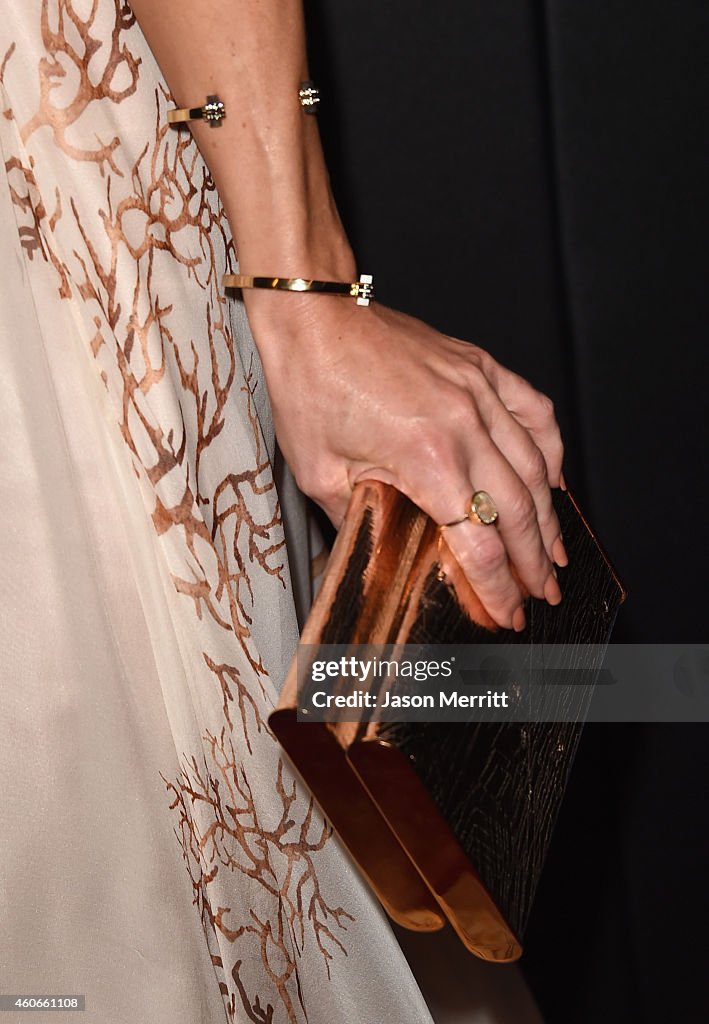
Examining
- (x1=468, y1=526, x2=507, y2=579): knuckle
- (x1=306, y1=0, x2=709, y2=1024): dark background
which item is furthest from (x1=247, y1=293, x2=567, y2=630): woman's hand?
(x1=306, y1=0, x2=709, y2=1024): dark background

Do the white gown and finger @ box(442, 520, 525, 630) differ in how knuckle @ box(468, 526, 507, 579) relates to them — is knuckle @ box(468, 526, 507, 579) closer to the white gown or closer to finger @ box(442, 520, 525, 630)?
finger @ box(442, 520, 525, 630)

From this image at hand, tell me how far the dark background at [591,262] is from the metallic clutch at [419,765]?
1.82 feet

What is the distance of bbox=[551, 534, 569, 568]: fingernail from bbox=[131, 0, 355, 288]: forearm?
A: 6.0 inches

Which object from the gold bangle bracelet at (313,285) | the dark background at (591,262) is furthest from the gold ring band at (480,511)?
the dark background at (591,262)

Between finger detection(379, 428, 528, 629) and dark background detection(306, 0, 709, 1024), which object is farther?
dark background detection(306, 0, 709, 1024)

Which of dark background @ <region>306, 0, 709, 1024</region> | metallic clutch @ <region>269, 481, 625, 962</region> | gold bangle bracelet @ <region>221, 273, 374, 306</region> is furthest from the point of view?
dark background @ <region>306, 0, 709, 1024</region>

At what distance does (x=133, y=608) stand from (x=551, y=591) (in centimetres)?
18

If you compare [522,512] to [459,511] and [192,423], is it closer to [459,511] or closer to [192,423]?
[459,511]

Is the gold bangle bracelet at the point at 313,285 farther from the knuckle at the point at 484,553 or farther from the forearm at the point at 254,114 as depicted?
the knuckle at the point at 484,553

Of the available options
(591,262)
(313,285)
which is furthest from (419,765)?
(591,262)

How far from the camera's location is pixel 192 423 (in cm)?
47

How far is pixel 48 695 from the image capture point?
409mm

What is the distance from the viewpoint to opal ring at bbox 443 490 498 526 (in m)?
0.42

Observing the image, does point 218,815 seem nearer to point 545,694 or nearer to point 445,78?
point 545,694
